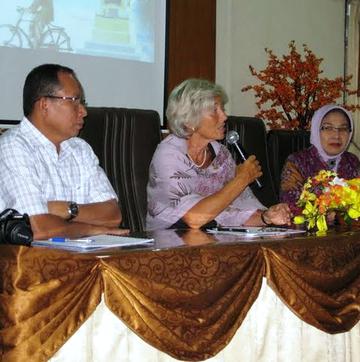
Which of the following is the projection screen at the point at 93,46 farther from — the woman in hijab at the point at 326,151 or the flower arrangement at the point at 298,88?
the woman in hijab at the point at 326,151

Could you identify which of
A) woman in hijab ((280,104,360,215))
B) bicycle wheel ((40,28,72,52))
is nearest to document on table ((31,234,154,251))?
woman in hijab ((280,104,360,215))

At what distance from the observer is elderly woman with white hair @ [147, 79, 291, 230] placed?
2627 millimetres

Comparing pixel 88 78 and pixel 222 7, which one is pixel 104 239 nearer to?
pixel 88 78

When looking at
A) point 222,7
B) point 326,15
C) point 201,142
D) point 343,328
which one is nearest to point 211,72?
point 222,7

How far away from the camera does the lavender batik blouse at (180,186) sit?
2.68m

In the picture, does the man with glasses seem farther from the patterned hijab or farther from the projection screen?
the projection screen

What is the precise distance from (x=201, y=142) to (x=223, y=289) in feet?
3.80

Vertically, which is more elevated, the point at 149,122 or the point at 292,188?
the point at 149,122

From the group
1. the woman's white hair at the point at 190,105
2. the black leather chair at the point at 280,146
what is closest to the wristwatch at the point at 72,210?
the woman's white hair at the point at 190,105

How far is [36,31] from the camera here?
4203mm

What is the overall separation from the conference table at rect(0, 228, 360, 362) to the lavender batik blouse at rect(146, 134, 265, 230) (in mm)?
450

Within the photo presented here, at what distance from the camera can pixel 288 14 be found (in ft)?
Result: 18.3

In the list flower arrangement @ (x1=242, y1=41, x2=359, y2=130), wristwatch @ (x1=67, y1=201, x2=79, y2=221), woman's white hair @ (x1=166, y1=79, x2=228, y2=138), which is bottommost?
wristwatch @ (x1=67, y1=201, x2=79, y2=221)

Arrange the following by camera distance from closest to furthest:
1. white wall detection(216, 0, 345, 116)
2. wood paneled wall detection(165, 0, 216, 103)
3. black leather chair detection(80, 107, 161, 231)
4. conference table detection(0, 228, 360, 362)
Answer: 1. conference table detection(0, 228, 360, 362)
2. black leather chair detection(80, 107, 161, 231)
3. wood paneled wall detection(165, 0, 216, 103)
4. white wall detection(216, 0, 345, 116)
